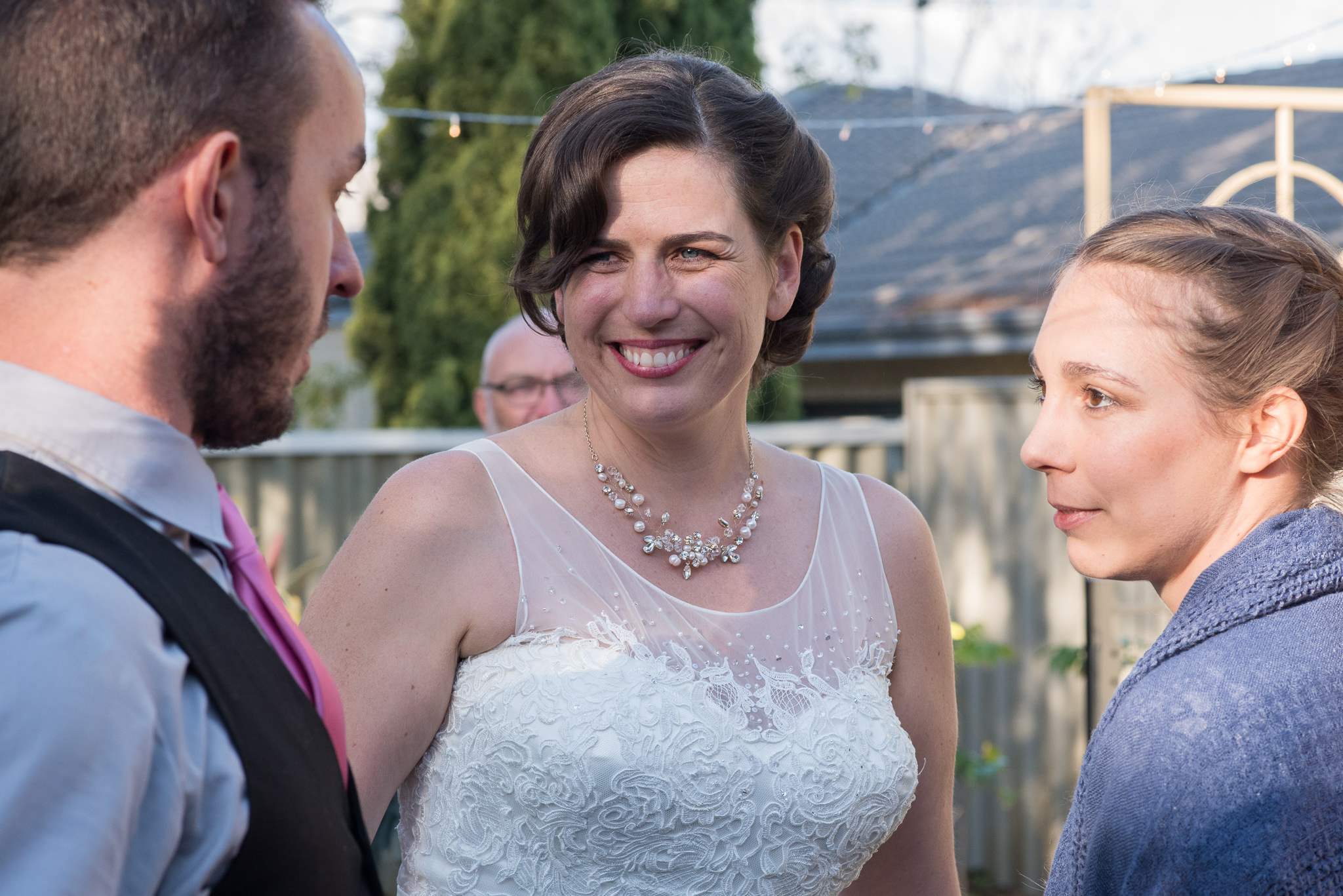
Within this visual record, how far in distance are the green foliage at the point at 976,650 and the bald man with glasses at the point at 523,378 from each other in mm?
2659

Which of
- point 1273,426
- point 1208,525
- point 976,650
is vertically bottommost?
point 976,650

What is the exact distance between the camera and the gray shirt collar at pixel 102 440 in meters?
0.93

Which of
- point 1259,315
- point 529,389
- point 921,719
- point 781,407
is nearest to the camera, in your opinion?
point 1259,315

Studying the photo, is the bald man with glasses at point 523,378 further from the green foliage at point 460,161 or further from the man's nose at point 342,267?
the green foliage at point 460,161

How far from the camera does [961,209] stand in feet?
36.3

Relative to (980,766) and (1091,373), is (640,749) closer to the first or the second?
(1091,373)

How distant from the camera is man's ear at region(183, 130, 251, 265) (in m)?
1.00

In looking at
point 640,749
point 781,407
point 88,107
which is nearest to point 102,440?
point 88,107

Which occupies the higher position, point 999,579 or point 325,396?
point 999,579

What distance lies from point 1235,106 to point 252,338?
180 inches

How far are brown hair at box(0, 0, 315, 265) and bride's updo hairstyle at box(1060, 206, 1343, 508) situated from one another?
139cm

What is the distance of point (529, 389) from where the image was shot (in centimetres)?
416

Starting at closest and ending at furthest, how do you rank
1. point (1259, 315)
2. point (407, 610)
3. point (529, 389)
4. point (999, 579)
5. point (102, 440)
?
1. point (102, 440)
2. point (1259, 315)
3. point (407, 610)
4. point (529, 389)
5. point (999, 579)

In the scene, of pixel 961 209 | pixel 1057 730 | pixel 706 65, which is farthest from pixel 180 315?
pixel 961 209
